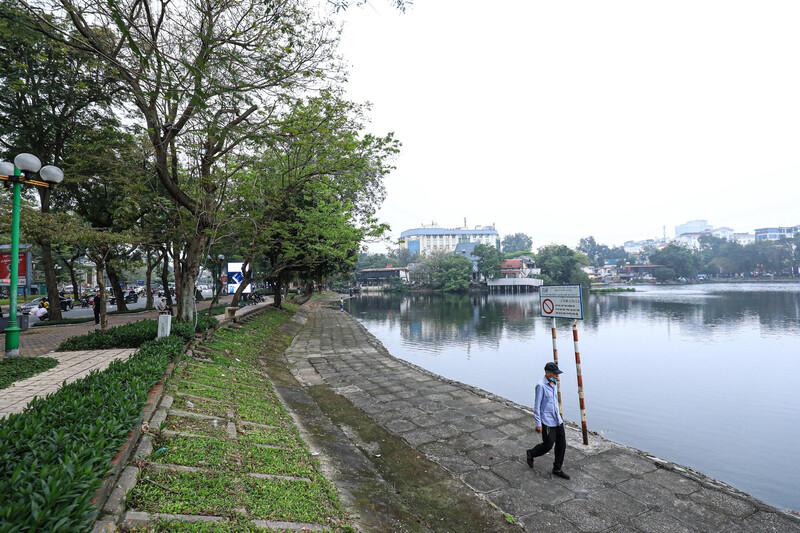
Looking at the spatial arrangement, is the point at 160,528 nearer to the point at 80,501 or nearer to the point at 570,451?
the point at 80,501

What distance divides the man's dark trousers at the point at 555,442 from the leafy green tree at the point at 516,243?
432ft

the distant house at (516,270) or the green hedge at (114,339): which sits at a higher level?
the distant house at (516,270)

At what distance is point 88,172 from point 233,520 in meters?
15.1

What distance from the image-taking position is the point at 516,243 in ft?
438

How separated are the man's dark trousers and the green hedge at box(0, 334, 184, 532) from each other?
16.1 feet

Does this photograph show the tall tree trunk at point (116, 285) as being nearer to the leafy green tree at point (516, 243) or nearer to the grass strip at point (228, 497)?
the grass strip at point (228, 497)

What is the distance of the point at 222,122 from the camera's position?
27.6ft

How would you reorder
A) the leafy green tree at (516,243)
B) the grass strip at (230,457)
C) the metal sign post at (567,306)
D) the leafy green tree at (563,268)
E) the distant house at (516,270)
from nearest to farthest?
the grass strip at (230,457) < the metal sign post at (567,306) < the leafy green tree at (563,268) < the distant house at (516,270) < the leafy green tree at (516,243)

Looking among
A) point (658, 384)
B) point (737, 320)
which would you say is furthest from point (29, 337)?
point (737, 320)

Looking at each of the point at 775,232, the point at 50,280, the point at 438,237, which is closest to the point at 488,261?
the point at 438,237

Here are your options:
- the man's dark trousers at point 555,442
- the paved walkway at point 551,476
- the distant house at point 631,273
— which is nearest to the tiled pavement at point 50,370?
the paved walkway at point 551,476

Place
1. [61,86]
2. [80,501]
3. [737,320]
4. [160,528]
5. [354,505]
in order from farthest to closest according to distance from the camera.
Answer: [737,320] → [61,86] → [354,505] → [160,528] → [80,501]

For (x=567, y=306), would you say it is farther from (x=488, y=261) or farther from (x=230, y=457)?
(x=488, y=261)

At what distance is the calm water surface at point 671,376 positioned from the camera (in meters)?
8.30
